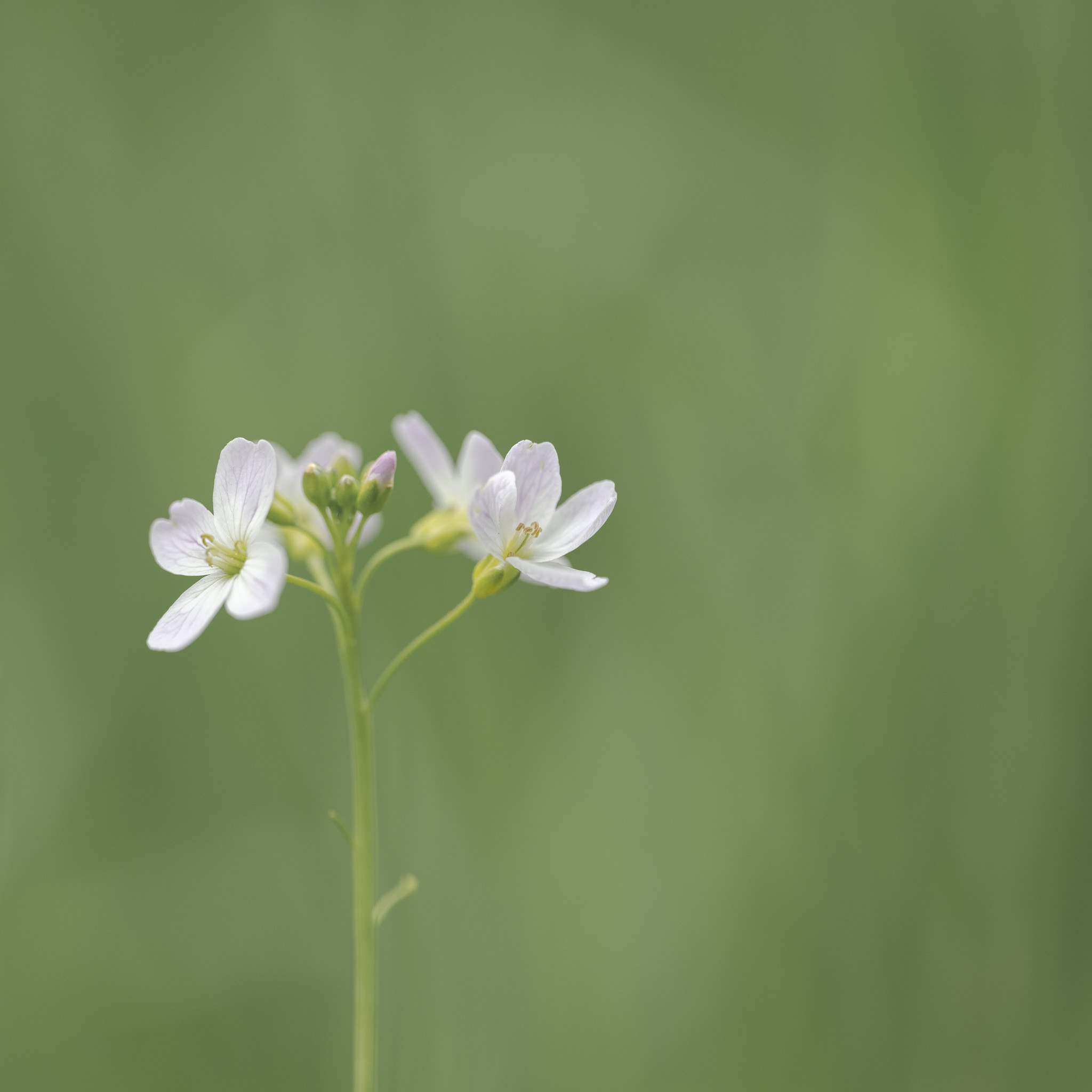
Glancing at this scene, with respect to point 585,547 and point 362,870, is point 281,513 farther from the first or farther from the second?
point 585,547

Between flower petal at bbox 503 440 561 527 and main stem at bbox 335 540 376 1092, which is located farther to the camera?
flower petal at bbox 503 440 561 527

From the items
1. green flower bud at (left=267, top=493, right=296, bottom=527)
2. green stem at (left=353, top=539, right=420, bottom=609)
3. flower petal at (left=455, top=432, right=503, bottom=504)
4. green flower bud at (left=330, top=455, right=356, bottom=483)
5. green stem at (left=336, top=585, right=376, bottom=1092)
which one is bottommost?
green stem at (left=336, top=585, right=376, bottom=1092)

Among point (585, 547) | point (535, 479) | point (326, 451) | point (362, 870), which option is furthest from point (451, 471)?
point (585, 547)

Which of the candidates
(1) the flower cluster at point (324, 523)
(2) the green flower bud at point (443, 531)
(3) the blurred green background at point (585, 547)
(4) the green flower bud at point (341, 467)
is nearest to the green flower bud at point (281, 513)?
(1) the flower cluster at point (324, 523)

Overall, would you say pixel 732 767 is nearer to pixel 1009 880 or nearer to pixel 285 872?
pixel 1009 880

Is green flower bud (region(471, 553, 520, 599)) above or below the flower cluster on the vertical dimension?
below

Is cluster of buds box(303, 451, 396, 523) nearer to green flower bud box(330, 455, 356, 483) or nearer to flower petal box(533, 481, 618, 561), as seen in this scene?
green flower bud box(330, 455, 356, 483)

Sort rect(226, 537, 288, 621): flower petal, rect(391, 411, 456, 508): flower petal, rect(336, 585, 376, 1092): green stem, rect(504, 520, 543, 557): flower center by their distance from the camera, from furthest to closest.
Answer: rect(391, 411, 456, 508): flower petal < rect(504, 520, 543, 557): flower center < rect(336, 585, 376, 1092): green stem < rect(226, 537, 288, 621): flower petal

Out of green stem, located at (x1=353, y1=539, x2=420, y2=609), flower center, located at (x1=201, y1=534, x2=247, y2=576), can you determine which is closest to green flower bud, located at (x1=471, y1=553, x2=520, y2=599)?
green stem, located at (x1=353, y1=539, x2=420, y2=609)
